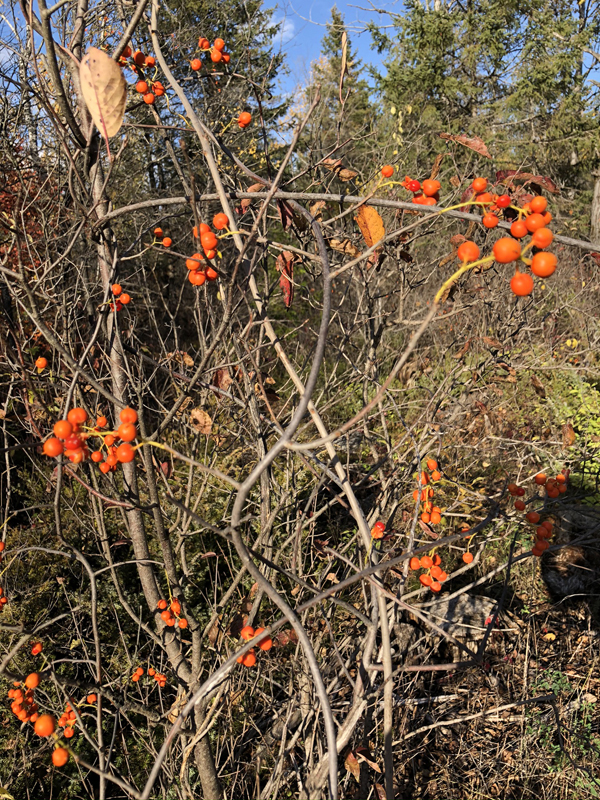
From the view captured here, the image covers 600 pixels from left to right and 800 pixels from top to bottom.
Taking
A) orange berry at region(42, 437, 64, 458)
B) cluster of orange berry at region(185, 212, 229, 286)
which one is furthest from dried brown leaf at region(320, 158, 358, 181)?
orange berry at region(42, 437, 64, 458)

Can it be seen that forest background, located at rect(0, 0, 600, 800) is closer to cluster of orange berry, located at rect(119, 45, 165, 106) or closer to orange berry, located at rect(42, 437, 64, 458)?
cluster of orange berry, located at rect(119, 45, 165, 106)

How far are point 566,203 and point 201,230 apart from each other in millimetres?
12559

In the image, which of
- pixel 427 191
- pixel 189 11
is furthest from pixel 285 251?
pixel 189 11

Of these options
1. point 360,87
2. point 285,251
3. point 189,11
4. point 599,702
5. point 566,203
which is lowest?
point 599,702

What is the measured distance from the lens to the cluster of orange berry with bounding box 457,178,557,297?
80 centimetres

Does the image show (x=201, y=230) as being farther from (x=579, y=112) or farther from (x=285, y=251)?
(x=579, y=112)

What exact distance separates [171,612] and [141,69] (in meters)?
1.88

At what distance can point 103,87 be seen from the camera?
85cm

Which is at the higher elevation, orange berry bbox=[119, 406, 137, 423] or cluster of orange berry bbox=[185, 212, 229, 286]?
cluster of orange berry bbox=[185, 212, 229, 286]

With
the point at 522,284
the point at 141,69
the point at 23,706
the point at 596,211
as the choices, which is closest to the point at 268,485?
the point at 522,284

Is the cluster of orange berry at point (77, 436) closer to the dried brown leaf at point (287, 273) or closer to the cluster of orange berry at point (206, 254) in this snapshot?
the cluster of orange berry at point (206, 254)

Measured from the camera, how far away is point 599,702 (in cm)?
333

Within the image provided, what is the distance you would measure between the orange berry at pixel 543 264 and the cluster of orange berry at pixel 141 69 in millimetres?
1360

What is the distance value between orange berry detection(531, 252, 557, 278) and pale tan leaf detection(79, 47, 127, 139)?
2.52 ft
